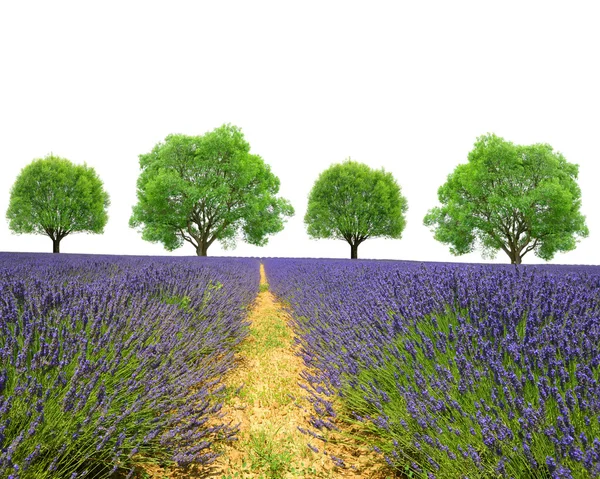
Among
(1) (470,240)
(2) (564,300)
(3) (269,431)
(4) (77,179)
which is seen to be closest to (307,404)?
(3) (269,431)

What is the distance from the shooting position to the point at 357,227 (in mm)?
24969

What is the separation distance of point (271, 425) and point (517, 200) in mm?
20539

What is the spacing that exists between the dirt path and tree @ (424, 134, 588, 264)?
19.0 m

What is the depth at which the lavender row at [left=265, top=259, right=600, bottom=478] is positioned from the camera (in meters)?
1.40

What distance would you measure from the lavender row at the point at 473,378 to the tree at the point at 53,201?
2590 centimetres

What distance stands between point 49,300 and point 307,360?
221cm

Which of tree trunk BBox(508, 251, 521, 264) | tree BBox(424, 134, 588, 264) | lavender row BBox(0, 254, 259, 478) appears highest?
tree BBox(424, 134, 588, 264)

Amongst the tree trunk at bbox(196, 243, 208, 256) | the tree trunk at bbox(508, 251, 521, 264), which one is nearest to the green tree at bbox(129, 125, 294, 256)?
the tree trunk at bbox(196, 243, 208, 256)

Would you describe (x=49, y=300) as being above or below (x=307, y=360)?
above

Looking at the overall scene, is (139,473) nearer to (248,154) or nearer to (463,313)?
(463,313)

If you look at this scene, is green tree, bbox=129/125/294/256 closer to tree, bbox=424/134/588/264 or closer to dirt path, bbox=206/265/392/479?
tree, bbox=424/134/588/264

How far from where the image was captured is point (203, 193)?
20.2 metres

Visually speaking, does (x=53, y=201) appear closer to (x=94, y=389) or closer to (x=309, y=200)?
(x=309, y=200)

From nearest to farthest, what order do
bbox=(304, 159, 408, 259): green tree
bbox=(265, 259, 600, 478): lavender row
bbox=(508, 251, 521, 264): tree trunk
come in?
bbox=(265, 259, 600, 478): lavender row
bbox=(508, 251, 521, 264): tree trunk
bbox=(304, 159, 408, 259): green tree
